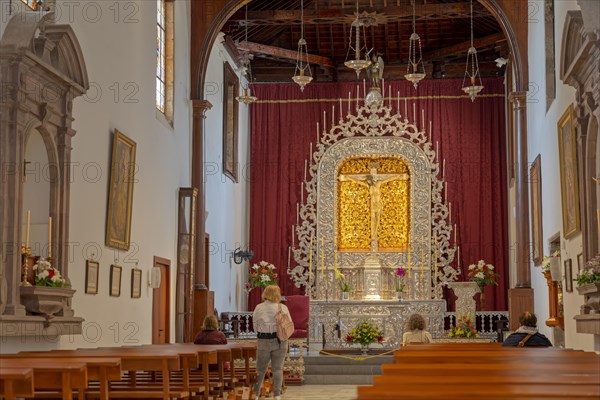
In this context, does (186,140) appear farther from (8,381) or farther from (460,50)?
(8,381)

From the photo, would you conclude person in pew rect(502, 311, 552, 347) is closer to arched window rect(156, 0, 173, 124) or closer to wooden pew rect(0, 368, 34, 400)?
wooden pew rect(0, 368, 34, 400)

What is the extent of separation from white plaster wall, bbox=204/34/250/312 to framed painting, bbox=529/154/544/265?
5826 millimetres

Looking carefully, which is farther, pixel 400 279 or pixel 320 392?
pixel 400 279

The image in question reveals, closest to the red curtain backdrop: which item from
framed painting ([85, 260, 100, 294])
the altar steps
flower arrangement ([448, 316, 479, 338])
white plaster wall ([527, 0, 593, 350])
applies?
flower arrangement ([448, 316, 479, 338])

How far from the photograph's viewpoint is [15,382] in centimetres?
610

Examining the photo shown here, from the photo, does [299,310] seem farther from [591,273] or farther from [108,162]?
[591,273]

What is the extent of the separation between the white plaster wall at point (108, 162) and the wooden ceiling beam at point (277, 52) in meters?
4.71

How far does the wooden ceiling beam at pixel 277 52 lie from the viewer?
20.7 m

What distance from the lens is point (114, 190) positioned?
40.3ft

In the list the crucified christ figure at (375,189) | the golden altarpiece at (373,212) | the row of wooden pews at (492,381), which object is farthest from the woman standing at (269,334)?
the crucified christ figure at (375,189)

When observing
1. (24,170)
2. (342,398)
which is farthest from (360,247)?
(24,170)

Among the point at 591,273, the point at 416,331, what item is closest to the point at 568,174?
the point at 416,331

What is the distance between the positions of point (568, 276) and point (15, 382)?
314 inches

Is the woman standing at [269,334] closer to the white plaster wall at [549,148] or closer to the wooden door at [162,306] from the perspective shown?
the white plaster wall at [549,148]
